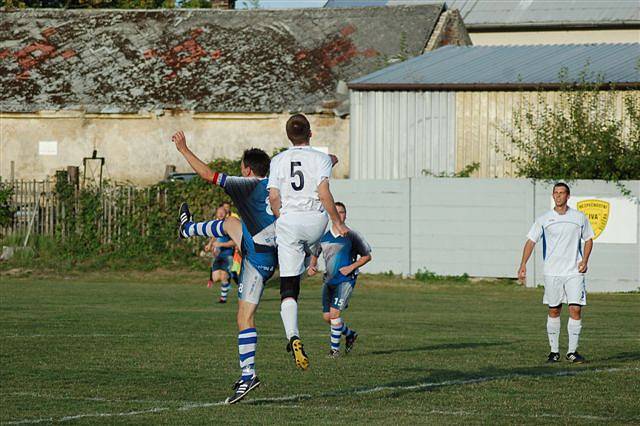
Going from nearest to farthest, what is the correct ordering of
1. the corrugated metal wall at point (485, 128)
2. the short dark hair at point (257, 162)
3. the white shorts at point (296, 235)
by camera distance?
the white shorts at point (296, 235) < the short dark hair at point (257, 162) < the corrugated metal wall at point (485, 128)

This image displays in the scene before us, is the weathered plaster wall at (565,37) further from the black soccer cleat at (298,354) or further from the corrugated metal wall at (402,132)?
the black soccer cleat at (298,354)

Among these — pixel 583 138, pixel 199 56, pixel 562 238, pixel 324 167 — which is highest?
pixel 199 56

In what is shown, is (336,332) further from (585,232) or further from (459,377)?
(585,232)

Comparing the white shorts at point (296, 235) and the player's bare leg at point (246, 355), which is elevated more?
the white shorts at point (296, 235)

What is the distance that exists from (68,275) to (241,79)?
37.6ft

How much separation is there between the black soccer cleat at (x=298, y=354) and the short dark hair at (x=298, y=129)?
5.76 feet

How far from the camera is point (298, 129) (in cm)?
1122

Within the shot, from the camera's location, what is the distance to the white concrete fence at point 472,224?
98.2ft

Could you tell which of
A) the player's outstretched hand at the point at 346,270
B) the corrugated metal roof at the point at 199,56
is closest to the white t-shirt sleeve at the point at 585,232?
the player's outstretched hand at the point at 346,270

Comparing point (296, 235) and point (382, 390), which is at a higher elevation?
point (296, 235)

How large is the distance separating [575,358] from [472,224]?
632 inches

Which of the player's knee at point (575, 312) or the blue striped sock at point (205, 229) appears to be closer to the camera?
the blue striped sock at point (205, 229)

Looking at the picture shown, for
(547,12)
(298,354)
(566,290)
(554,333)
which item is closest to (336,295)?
(554,333)

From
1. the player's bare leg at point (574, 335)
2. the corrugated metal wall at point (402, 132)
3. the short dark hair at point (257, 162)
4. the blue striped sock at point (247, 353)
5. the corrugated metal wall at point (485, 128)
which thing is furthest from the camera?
the corrugated metal wall at point (402, 132)
